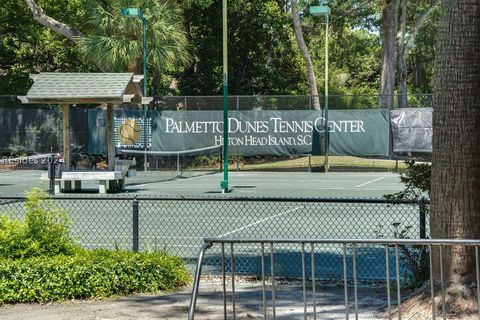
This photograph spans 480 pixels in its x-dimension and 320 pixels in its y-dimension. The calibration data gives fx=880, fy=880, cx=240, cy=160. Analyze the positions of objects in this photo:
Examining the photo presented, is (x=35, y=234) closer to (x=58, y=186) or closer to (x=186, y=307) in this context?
(x=186, y=307)

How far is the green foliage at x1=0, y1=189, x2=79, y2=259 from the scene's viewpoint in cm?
926

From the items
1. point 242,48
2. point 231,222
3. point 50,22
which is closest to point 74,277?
point 231,222

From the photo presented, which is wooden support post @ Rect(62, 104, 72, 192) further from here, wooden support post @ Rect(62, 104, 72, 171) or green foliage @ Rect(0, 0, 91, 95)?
green foliage @ Rect(0, 0, 91, 95)

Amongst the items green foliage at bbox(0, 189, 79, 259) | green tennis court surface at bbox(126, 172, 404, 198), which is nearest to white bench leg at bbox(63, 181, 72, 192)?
green tennis court surface at bbox(126, 172, 404, 198)

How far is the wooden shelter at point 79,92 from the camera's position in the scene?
84.4ft

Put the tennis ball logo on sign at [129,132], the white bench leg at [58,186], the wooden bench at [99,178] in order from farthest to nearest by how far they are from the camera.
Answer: the tennis ball logo on sign at [129,132] < the white bench leg at [58,186] < the wooden bench at [99,178]

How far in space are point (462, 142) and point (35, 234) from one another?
461 cm

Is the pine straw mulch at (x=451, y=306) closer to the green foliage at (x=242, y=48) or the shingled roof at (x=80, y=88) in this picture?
the shingled roof at (x=80, y=88)

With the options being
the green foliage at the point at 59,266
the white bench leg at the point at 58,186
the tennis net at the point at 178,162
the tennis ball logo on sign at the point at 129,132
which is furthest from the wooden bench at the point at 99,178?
the green foliage at the point at 59,266

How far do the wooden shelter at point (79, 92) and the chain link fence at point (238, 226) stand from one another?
6.36 metres

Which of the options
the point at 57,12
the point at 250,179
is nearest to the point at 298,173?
the point at 250,179

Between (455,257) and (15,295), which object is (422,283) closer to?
(455,257)

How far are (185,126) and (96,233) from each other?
22.6 metres

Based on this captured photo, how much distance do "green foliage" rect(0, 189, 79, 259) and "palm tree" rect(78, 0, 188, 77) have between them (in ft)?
93.8
